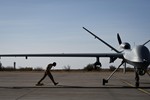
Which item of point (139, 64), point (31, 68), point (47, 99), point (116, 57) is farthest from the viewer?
point (31, 68)

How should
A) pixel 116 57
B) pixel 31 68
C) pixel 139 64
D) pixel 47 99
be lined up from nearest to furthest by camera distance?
pixel 47 99, pixel 139 64, pixel 116 57, pixel 31 68

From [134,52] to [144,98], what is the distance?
6.87 meters

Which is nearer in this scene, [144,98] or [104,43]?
[144,98]

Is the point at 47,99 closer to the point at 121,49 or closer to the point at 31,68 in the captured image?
the point at 121,49

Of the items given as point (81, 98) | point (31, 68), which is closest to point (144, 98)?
point (81, 98)

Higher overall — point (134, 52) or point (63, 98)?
point (134, 52)

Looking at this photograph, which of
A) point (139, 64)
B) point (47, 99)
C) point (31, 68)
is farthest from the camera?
point (31, 68)

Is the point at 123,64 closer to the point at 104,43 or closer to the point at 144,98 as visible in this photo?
the point at 104,43

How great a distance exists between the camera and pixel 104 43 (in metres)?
27.2

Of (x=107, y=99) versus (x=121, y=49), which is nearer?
(x=107, y=99)

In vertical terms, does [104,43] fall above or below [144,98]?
above

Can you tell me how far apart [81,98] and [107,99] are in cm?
113

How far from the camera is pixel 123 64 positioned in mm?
26844

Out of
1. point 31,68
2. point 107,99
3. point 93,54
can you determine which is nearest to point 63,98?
point 107,99
